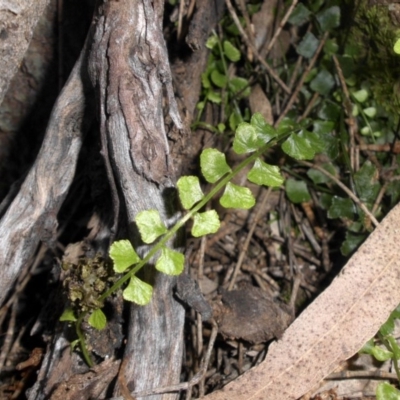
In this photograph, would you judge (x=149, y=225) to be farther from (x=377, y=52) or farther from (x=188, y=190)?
(x=377, y=52)

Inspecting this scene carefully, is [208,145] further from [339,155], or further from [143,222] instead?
[143,222]

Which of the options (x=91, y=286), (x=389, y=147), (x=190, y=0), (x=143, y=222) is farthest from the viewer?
(x=389, y=147)

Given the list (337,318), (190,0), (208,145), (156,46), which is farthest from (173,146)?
(337,318)

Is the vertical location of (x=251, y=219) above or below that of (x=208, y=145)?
below

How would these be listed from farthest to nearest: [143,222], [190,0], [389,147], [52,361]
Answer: [389,147] < [190,0] < [52,361] < [143,222]

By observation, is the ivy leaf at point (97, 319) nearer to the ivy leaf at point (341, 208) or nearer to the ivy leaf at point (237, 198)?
the ivy leaf at point (237, 198)

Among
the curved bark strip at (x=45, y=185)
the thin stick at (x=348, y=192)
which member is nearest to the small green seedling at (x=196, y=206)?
the curved bark strip at (x=45, y=185)

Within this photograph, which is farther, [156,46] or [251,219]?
[251,219]
